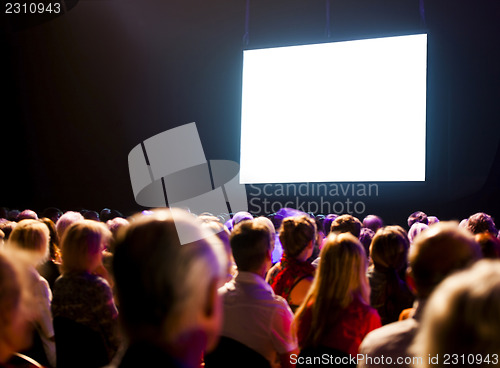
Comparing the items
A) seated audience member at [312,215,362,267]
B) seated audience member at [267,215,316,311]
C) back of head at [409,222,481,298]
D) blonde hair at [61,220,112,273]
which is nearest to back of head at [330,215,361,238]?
seated audience member at [312,215,362,267]

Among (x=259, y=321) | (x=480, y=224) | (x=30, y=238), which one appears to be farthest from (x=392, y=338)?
(x=480, y=224)

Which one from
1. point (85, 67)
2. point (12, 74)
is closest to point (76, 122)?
point (85, 67)

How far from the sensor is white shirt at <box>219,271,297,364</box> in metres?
1.85

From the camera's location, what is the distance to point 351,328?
5.99ft

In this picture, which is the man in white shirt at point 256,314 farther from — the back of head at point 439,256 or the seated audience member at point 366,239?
the seated audience member at point 366,239

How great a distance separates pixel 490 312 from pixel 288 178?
6853 millimetres

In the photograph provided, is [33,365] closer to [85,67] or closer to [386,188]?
[386,188]

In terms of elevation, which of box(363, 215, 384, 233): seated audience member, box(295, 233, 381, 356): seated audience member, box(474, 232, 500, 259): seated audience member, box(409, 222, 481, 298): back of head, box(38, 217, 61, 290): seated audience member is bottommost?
box(363, 215, 384, 233): seated audience member

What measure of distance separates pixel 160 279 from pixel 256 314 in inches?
43.2

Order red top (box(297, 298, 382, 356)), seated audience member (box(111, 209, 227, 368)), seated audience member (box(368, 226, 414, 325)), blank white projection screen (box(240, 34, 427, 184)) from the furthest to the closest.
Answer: blank white projection screen (box(240, 34, 427, 184)), seated audience member (box(368, 226, 414, 325)), red top (box(297, 298, 382, 356)), seated audience member (box(111, 209, 227, 368))

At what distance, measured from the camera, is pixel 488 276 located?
64cm

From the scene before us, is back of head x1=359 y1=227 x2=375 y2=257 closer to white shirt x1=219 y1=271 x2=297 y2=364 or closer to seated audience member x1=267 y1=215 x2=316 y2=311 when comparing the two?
seated audience member x1=267 y1=215 x2=316 y2=311

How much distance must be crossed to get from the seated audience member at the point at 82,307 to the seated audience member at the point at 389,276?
1.23 m

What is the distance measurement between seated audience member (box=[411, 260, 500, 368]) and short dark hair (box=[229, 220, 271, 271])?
4.43ft
